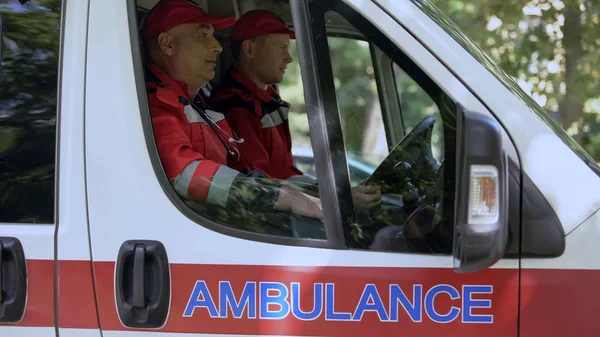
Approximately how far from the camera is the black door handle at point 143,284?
6.18ft

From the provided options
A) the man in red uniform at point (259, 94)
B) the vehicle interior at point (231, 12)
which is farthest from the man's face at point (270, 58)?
the vehicle interior at point (231, 12)

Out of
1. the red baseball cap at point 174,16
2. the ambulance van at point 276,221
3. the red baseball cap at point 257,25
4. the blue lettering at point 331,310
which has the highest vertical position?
the red baseball cap at point 257,25

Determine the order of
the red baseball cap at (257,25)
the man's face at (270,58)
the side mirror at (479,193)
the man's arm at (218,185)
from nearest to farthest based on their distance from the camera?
the side mirror at (479,193), the man's arm at (218,185), the red baseball cap at (257,25), the man's face at (270,58)

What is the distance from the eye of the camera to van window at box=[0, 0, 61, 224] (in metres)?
1.98

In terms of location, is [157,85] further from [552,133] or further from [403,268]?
[552,133]

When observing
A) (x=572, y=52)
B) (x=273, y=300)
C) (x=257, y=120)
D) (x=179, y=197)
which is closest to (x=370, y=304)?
(x=273, y=300)

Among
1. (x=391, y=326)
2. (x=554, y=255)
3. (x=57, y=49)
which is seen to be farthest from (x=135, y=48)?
(x=554, y=255)

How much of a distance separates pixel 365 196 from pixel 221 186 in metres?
0.40

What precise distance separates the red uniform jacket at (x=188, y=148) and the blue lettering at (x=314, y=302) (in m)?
0.26

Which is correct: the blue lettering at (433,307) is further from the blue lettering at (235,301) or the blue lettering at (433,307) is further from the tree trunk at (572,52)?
the tree trunk at (572,52)

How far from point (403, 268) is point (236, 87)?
159 centimetres

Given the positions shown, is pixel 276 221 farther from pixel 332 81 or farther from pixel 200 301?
pixel 332 81

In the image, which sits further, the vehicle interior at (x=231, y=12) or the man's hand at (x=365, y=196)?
the vehicle interior at (x=231, y=12)

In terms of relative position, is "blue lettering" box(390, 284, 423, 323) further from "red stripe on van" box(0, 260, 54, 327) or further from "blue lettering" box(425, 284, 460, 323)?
"red stripe on van" box(0, 260, 54, 327)
